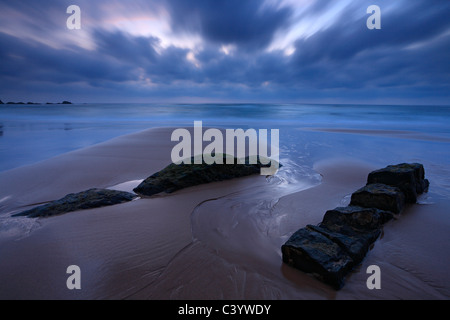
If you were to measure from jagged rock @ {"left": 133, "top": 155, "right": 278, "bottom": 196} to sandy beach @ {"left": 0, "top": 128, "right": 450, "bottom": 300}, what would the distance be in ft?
0.82

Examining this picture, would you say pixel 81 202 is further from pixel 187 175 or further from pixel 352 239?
pixel 352 239

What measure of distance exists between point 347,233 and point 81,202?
4064mm

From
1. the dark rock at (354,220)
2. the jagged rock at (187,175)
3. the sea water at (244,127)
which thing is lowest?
the dark rock at (354,220)

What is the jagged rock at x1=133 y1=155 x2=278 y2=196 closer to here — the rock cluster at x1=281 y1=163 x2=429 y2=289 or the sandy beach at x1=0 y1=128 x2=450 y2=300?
the sandy beach at x1=0 y1=128 x2=450 y2=300

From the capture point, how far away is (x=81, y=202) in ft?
11.6

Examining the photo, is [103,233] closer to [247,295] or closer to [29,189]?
[247,295]

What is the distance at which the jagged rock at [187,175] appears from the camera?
4.32 metres

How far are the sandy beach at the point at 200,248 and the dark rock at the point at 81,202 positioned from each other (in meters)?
0.16

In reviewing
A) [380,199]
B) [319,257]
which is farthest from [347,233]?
[380,199]

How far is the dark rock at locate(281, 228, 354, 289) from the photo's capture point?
201 cm

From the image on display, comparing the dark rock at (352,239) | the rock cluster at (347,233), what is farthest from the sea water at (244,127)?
the dark rock at (352,239)

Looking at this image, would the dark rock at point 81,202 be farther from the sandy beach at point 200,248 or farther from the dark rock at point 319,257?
the dark rock at point 319,257

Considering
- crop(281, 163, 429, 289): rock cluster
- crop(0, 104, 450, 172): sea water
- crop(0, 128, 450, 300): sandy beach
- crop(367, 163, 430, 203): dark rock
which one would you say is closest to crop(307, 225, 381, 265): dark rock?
crop(281, 163, 429, 289): rock cluster
